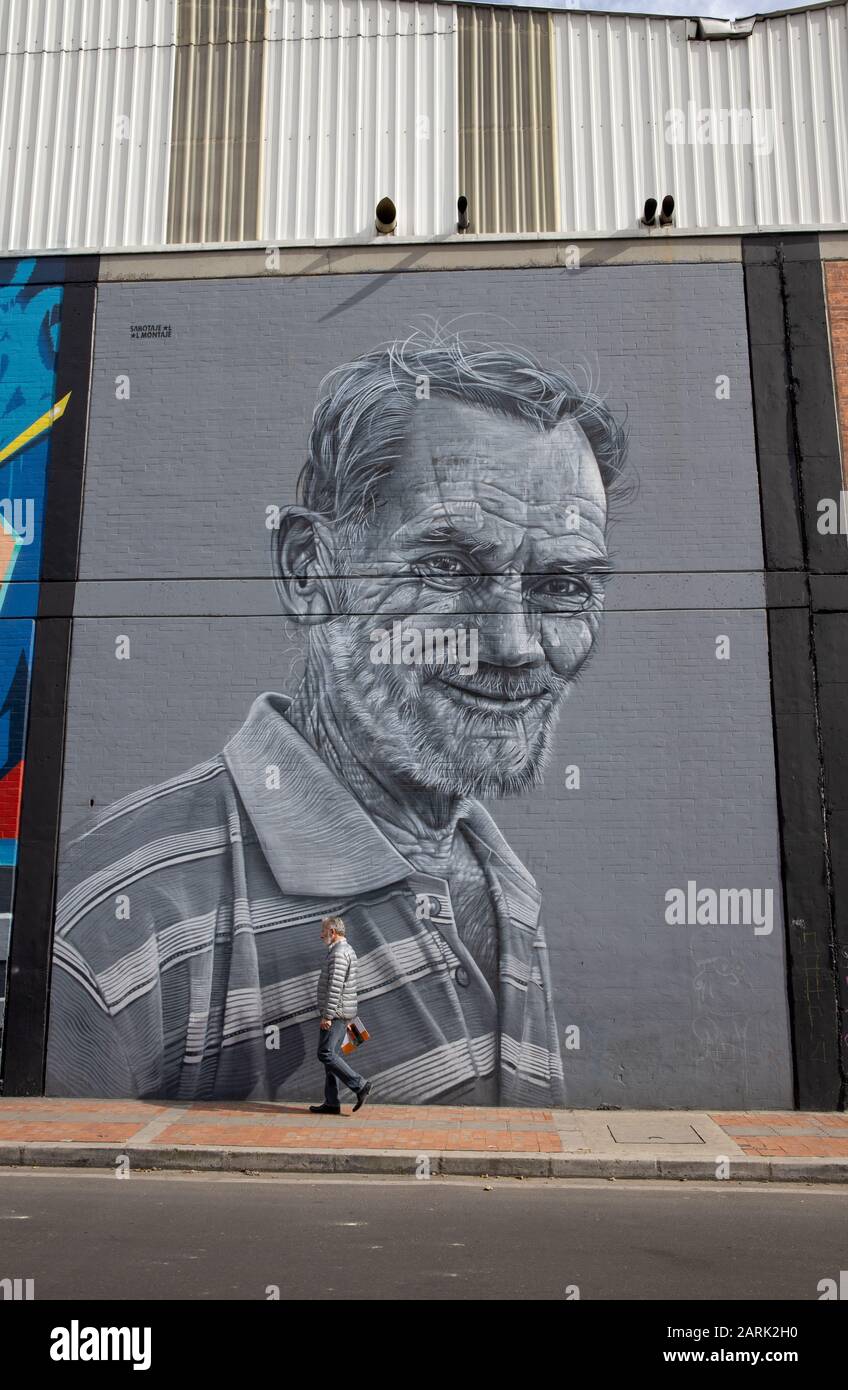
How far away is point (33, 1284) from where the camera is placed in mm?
4980

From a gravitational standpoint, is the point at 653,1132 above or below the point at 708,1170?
above

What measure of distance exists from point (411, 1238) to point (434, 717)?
5.06 m

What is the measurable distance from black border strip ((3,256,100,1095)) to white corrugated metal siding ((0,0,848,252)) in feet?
4.02

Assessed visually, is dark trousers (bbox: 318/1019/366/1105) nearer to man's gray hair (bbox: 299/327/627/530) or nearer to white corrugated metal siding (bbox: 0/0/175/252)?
man's gray hair (bbox: 299/327/627/530)

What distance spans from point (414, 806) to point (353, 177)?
22.2ft

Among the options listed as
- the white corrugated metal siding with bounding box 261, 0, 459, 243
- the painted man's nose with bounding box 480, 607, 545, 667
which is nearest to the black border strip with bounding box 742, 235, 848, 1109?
the painted man's nose with bounding box 480, 607, 545, 667

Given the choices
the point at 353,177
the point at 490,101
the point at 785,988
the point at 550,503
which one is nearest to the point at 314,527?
the point at 550,503

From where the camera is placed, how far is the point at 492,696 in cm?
1017

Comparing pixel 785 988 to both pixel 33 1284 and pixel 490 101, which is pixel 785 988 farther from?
pixel 490 101

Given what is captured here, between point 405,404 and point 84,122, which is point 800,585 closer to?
point 405,404

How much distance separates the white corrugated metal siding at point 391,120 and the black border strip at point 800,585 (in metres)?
0.98

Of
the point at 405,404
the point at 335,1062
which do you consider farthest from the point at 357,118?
the point at 335,1062

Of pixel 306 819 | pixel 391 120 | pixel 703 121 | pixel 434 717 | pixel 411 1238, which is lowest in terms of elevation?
pixel 411 1238

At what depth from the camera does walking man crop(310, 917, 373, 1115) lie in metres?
8.86
